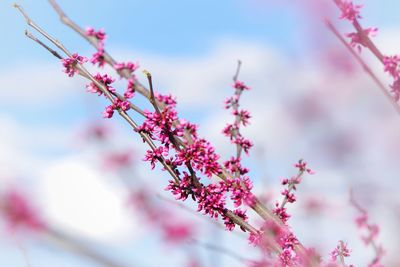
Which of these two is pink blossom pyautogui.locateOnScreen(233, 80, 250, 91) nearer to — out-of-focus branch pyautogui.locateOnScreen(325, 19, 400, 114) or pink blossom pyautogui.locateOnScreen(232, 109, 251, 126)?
pink blossom pyautogui.locateOnScreen(232, 109, 251, 126)

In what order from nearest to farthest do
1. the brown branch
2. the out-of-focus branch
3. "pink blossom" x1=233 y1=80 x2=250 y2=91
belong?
the out-of-focus branch → the brown branch → "pink blossom" x1=233 y1=80 x2=250 y2=91

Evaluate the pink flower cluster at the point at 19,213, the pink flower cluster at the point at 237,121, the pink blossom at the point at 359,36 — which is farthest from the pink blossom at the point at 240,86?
the pink flower cluster at the point at 19,213

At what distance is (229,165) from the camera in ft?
18.7

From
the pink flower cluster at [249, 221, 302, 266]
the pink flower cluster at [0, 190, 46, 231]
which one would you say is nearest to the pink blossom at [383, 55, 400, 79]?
the pink flower cluster at [249, 221, 302, 266]

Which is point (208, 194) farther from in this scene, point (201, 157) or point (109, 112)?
point (109, 112)

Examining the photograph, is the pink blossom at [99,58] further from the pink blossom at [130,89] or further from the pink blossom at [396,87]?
the pink blossom at [396,87]

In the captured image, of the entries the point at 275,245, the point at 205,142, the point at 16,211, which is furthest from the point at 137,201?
the point at 205,142

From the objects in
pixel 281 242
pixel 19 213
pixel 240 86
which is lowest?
pixel 19 213

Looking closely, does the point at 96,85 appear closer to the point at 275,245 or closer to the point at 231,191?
the point at 231,191

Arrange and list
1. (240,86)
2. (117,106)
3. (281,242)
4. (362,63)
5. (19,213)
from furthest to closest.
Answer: (240,86), (117,106), (281,242), (362,63), (19,213)

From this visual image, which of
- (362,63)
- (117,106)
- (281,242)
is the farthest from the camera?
(117,106)

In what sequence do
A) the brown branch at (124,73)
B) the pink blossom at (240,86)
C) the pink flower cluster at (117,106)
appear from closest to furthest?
1. the brown branch at (124,73)
2. the pink flower cluster at (117,106)
3. the pink blossom at (240,86)

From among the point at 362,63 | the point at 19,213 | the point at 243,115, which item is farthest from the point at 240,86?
the point at 19,213

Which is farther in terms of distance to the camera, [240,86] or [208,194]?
[240,86]
